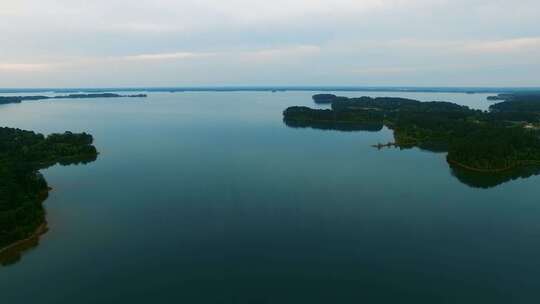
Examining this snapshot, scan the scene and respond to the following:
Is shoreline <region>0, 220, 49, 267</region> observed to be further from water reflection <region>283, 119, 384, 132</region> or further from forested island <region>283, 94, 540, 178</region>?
water reflection <region>283, 119, 384, 132</region>

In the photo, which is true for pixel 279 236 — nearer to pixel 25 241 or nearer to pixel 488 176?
pixel 25 241

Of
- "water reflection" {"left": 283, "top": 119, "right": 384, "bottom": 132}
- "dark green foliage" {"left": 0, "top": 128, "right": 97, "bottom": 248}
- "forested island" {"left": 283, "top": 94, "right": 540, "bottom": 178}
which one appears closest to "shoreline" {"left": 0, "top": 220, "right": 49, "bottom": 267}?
"dark green foliage" {"left": 0, "top": 128, "right": 97, "bottom": 248}

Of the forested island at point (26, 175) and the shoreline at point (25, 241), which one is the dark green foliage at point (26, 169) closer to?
the forested island at point (26, 175)

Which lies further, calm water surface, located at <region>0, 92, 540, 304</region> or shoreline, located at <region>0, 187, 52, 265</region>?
shoreline, located at <region>0, 187, 52, 265</region>

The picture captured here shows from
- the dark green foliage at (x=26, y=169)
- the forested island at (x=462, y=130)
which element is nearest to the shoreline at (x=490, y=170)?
the forested island at (x=462, y=130)

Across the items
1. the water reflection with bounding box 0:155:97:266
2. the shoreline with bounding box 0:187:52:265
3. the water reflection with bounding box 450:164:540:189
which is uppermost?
the water reflection with bounding box 0:155:97:266

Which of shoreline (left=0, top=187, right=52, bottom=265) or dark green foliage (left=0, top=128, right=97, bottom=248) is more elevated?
dark green foliage (left=0, top=128, right=97, bottom=248)
